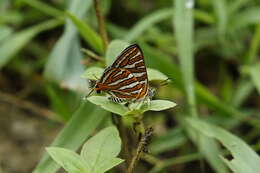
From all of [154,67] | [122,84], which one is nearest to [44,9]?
[154,67]

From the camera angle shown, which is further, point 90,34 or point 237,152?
point 90,34

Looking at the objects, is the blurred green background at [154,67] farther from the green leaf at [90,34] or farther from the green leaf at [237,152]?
the green leaf at [237,152]

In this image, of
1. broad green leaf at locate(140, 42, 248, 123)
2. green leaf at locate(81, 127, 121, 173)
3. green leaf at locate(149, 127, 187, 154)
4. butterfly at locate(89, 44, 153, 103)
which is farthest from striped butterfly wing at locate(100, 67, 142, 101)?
green leaf at locate(149, 127, 187, 154)

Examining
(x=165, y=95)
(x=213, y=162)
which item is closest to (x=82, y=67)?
(x=165, y=95)

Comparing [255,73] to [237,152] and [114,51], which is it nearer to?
[237,152]

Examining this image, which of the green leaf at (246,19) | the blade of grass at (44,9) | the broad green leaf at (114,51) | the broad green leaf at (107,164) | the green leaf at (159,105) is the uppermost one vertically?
the blade of grass at (44,9)

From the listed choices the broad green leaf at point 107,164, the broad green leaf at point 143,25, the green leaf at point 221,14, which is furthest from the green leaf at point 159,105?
the green leaf at point 221,14

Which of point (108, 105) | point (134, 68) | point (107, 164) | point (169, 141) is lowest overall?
point (169, 141)
